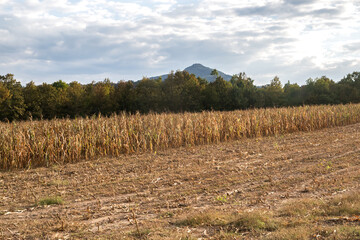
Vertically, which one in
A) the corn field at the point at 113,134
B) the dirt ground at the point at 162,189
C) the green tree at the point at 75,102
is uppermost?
the green tree at the point at 75,102

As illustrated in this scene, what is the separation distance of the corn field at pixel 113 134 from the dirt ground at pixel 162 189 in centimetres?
73

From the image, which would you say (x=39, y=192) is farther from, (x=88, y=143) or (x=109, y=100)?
(x=109, y=100)

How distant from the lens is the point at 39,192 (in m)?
7.34

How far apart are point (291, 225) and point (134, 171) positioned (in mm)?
5349

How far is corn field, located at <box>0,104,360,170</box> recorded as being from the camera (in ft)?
33.6

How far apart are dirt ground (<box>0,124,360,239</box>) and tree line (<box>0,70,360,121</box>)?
71.7ft

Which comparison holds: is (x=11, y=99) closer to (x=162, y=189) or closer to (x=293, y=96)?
(x=162, y=189)

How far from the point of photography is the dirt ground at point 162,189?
4.96m

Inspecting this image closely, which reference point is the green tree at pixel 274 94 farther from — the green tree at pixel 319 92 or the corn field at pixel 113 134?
the corn field at pixel 113 134

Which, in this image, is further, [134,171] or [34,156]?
[34,156]

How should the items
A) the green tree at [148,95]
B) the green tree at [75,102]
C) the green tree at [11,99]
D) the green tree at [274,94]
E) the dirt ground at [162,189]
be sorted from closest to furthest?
the dirt ground at [162,189] < the green tree at [11,99] < the green tree at [75,102] < the green tree at [148,95] < the green tree at [274,94]

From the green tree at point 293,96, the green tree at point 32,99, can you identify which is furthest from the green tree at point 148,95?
the green tree at point 293,96

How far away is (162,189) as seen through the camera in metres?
7.18

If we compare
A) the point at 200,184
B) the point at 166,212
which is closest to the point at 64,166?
the point at 200,184
